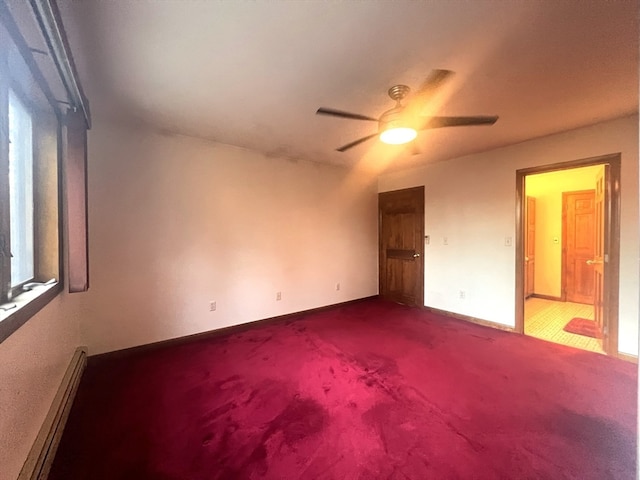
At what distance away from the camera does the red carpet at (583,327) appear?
3.25 metres

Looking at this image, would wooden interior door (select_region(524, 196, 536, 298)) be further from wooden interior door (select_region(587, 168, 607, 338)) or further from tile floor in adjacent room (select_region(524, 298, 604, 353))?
wooden interior door (select_region(587, 168, 607, 338))

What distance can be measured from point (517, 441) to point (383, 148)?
306cm

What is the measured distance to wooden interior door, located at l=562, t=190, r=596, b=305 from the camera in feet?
14.9

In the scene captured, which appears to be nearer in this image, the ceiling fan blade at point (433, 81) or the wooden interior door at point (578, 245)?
the ceiling fan blade at point (433, 81)

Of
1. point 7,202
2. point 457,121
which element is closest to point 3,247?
point 7,202

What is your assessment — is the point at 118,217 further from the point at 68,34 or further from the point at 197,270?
the point at 68,34

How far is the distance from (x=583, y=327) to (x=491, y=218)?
1894 mm

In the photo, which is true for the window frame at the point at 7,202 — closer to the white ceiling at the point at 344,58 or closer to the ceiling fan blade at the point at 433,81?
the white ceiling at the point at 344,58

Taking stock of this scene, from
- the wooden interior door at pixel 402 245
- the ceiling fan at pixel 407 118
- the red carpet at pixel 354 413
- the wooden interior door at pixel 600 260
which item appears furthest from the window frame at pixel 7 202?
the wooden interior door at pixel 600 260

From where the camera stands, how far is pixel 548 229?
5.07 meters

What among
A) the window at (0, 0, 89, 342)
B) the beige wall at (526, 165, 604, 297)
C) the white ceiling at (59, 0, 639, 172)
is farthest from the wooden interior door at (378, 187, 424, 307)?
the window at (0, 0, 89, 342)

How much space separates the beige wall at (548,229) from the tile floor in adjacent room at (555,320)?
1.23 feet

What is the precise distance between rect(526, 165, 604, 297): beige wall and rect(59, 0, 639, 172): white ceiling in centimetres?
266

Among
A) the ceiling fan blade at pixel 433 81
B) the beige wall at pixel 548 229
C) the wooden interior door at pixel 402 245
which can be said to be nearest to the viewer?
the ceiling fan blade at pixel 433 81
